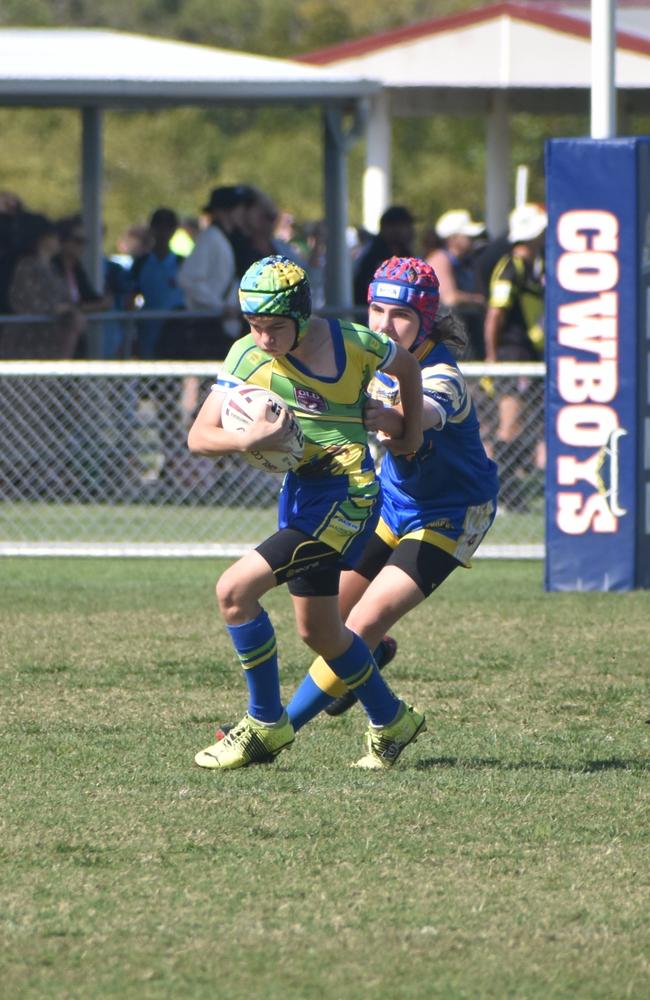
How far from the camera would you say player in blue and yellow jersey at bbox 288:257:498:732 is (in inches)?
235

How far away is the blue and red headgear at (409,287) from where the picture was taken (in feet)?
19.5

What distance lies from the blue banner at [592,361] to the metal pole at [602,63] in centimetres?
26

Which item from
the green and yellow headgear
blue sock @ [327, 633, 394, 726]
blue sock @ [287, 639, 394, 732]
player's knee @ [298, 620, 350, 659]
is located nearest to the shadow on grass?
blue sock @ [327, 633, 394, 726]

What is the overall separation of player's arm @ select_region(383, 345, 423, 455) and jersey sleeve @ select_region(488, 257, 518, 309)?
7903 mm

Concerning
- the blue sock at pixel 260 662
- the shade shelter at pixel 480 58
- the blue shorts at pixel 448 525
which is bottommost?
the blue sock at pixel 260 662

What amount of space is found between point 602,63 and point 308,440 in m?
4.98

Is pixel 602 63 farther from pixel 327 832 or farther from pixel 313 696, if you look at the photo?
pixel 327 832

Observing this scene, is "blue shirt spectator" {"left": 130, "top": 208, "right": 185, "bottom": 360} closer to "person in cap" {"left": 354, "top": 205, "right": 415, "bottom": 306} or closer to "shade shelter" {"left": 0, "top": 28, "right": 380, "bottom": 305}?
"shade shelter" {"left": 0, "top": 28, "right": 380, "bottom": 305}

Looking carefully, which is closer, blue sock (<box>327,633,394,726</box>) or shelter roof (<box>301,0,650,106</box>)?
blue sock (<box>327,633,394,726</box>)

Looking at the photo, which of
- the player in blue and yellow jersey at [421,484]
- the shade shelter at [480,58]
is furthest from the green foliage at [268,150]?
the player in blue and yellow jersey at [421,484]

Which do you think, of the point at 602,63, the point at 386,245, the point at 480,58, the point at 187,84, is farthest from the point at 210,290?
the point at 480,58

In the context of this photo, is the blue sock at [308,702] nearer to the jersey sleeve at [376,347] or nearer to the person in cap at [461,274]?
the jersey sleeve at [376,347]

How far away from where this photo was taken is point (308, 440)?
548 centimetres

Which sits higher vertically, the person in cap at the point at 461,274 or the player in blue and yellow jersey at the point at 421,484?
the person in cap at the point at 461,274
